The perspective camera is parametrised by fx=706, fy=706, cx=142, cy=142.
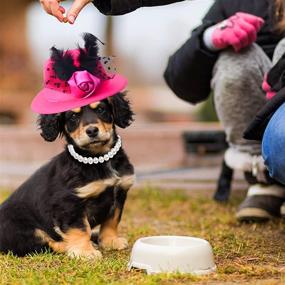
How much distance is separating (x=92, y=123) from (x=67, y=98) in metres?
0.13

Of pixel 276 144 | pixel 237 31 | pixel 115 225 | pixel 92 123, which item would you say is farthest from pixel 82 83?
pixel 237 31

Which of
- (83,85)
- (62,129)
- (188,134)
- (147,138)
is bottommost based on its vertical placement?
(147,138)

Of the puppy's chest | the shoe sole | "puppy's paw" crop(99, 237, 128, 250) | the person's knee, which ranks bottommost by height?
the shoe sole

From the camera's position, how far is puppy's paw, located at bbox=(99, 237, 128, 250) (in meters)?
2.68

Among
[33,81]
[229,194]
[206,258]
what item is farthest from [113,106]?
[33,81]

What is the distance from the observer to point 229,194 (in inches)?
155

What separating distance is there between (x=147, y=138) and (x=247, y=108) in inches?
112

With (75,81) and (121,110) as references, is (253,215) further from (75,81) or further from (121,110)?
(75,81)

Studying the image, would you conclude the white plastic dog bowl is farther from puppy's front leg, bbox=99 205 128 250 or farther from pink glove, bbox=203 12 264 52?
pink glove, bbox=203 12 264 52

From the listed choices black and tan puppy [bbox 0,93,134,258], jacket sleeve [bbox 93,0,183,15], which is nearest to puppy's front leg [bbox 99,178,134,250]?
A: black and tan puppy [bbox 0,93,134,258]

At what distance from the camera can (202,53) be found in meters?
3.32

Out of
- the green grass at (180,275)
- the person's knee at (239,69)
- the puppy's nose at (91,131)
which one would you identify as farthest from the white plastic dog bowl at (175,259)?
the person's knee at (239,69)

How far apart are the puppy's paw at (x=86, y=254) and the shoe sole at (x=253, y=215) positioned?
0.91 m

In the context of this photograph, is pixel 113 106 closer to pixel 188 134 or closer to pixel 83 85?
pixel 83 85
